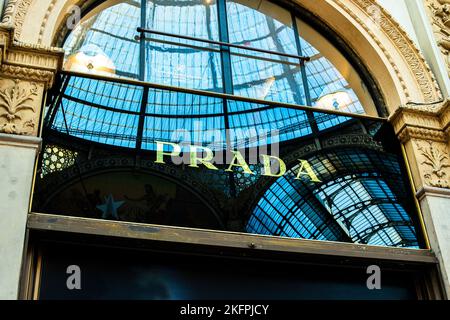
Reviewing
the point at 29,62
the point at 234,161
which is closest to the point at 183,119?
the point at 234,161

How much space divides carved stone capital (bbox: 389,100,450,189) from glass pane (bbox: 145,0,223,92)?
8.28 ft

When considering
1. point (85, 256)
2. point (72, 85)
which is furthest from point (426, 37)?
point (85, 256)

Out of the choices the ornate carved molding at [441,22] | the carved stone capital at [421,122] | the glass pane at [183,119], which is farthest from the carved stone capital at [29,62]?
the ornate carved molding at [441,22]

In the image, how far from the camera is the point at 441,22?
8883 mm

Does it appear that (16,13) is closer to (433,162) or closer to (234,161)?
(234,161)

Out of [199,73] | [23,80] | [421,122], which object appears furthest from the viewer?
[421,122]

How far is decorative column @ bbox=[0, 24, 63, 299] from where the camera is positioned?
5.29 m

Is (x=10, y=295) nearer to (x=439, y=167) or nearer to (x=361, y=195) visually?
(x=361, y=195)

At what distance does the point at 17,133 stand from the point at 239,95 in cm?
284

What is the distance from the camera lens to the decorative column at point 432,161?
6.91 m

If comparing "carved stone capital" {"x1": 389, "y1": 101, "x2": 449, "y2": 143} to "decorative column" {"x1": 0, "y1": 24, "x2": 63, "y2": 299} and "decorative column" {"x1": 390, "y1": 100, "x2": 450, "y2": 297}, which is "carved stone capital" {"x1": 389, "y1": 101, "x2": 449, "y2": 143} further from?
"decorative column" {"x1": 0, "y1": 24, "x2": 63, "y2": 299}

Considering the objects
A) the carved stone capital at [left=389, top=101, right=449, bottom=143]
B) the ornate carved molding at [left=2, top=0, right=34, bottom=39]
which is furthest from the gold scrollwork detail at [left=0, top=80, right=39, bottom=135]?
the carved stone capital at [left=389, top=101, right=449, bottom=143]

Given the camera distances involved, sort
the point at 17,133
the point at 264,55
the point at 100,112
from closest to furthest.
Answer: the point at 17,133, the point at 100,112, the point at 264,55
